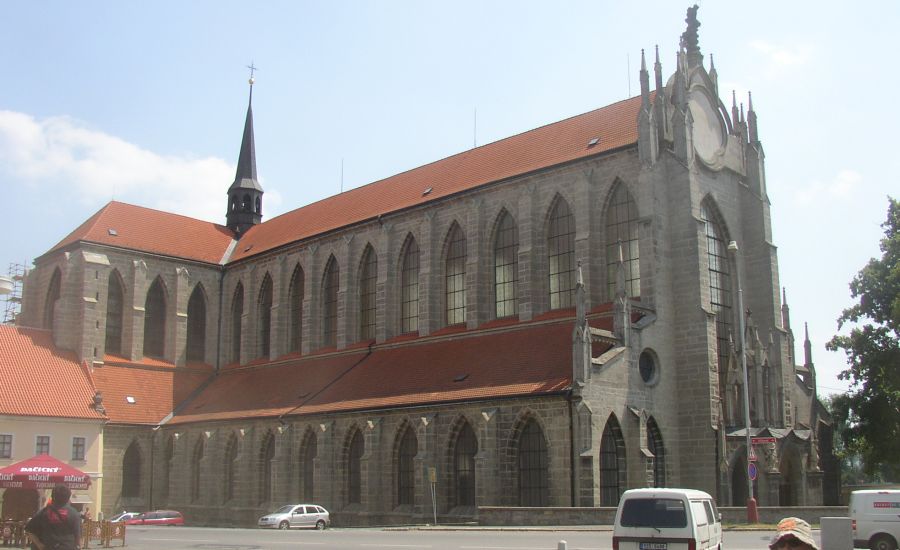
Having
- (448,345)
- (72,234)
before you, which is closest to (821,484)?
(448,345)

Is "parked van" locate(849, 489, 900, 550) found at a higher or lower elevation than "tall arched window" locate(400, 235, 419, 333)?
lower

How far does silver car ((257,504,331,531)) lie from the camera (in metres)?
38.8

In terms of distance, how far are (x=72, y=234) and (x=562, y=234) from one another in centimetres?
3301

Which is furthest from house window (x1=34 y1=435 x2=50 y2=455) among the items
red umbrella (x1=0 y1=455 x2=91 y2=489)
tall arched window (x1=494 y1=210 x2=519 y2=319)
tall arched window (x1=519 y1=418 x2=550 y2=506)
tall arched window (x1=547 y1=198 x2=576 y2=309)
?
tall arched window (x1=547 y1=198 x2=576 y2=309)

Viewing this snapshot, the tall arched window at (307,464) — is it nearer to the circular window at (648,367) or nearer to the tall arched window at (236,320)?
the circular window at (648,367)

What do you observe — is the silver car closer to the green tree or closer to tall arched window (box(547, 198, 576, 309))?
tall arched window (box(547, 198, 576, 309))

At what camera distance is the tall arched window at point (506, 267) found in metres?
43.0

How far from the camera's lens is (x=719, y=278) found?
4028 centimetres

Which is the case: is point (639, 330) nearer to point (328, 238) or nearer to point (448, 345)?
point (448, 345)

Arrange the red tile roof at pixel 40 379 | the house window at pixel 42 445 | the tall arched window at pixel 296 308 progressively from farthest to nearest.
Answer: 1. the tall arched window at pixel 296 308
2. the red tile roof at pixel 40 379
3. the house window at pixel 42 445

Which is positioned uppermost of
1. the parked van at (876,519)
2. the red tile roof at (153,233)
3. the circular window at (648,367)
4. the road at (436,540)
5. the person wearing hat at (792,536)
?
the red tile roof at (153,233)

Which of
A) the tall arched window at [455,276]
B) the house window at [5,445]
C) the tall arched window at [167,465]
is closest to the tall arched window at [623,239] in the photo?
the tall arched window at [455,276]

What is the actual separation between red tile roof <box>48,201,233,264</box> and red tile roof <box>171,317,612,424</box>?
10.1 meters

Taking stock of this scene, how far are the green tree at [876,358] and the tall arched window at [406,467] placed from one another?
68.4 feet
